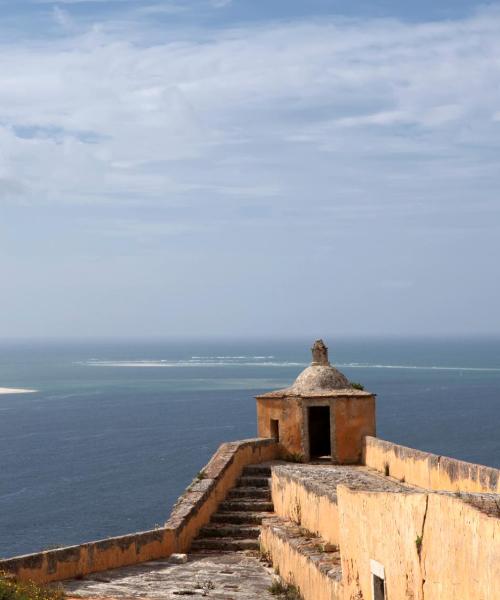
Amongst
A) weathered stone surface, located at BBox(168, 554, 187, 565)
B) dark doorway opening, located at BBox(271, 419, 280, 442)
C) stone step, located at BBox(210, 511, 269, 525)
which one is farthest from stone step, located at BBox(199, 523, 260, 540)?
dark doorway opening, located at BBox(271, 419, 280, 442)

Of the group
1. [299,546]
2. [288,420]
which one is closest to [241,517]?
[299,546]

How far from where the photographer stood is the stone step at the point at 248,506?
15203 mm

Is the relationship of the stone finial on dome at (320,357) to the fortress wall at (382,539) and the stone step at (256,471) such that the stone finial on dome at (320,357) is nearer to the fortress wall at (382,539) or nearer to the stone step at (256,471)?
the stone step at (256,471)

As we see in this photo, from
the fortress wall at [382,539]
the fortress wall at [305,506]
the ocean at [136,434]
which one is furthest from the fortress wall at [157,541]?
the ocean at [136,434]

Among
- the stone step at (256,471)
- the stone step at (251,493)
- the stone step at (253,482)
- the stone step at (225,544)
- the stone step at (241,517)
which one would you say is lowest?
the stone step at (225,544)

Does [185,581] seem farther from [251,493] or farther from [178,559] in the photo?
[251,493]

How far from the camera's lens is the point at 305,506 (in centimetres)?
1318

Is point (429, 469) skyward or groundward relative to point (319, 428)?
groundward

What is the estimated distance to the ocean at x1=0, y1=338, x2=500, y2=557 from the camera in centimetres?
4294

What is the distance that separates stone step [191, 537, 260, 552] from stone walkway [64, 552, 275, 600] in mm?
426

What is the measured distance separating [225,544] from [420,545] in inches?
269

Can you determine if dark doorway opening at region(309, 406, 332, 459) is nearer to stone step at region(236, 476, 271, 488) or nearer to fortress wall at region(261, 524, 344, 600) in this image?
stone step at region(236, 476, 271, 488)

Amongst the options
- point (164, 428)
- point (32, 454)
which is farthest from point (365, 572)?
point (164, 428)

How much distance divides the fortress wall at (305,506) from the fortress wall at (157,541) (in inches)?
39.3
